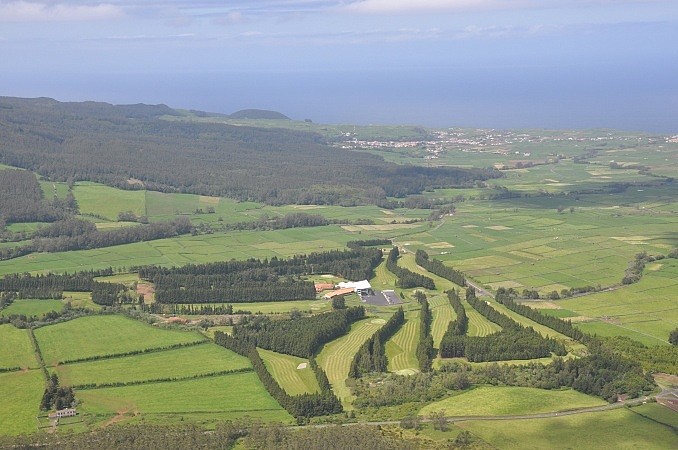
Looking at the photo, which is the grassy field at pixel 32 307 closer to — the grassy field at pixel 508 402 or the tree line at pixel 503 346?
the tree line at pixel 503 346

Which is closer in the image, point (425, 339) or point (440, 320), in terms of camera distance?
point (425, 339)

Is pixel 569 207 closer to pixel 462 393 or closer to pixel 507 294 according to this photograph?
pixel 507 294

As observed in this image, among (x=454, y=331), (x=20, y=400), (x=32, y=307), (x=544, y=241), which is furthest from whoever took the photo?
(x=544, y=241)

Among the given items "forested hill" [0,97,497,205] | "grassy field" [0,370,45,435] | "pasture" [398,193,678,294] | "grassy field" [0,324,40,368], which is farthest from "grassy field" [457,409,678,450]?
"forested hill" [0,97,497,205]

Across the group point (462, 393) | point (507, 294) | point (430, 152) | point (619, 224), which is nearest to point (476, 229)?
point (619, 224)

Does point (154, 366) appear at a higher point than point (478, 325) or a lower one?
lower

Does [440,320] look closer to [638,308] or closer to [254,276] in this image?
[638,308]

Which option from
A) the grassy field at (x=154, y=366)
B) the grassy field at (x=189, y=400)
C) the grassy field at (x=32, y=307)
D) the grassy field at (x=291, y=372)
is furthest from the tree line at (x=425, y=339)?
the grassy field at (x=32, y=307)

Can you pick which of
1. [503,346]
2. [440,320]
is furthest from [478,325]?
[503,346]
